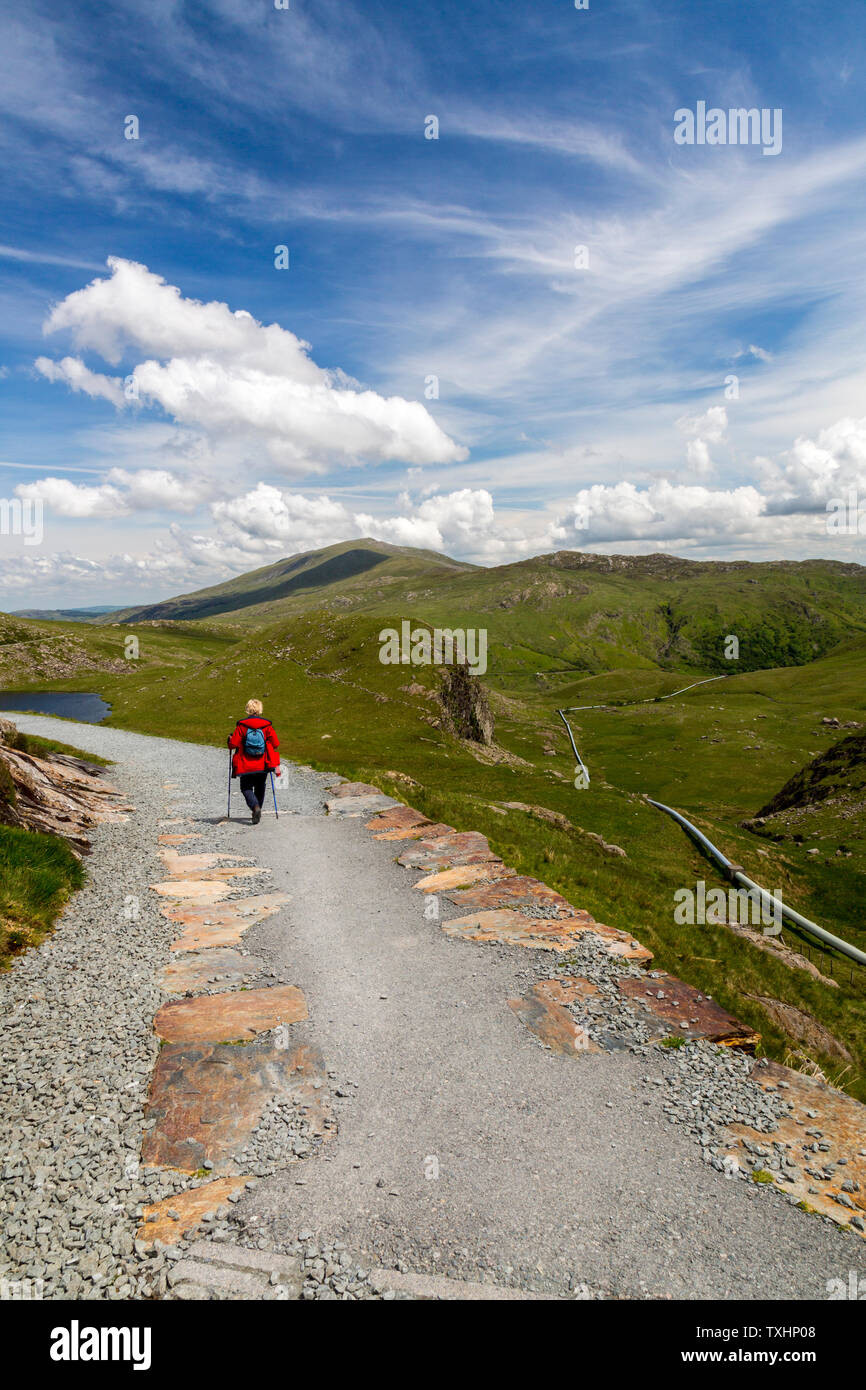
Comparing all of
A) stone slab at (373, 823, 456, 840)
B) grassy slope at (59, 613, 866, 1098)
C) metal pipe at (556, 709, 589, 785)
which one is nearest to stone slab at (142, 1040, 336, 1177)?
grassy slope at (59, 613, 866, 1098)

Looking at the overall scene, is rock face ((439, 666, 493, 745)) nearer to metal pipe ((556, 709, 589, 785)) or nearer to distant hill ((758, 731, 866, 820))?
metal pipe ((556, 709, 589, 785))

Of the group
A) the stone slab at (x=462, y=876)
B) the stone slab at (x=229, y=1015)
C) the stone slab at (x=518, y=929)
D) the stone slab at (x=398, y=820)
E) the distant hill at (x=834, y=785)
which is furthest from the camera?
the distant hill at (x=834, y=785)

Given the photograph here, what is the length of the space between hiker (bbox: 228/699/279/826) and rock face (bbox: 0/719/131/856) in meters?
5.47

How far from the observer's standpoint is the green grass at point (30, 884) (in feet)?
42.7

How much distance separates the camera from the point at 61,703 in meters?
131

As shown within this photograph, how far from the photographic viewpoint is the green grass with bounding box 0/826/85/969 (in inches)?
512

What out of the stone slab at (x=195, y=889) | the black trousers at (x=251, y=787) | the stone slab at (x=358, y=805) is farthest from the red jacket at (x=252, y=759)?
the stone slab at (x=195, y=889)

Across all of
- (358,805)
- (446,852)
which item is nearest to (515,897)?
(446,852)

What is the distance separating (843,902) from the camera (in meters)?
50.2

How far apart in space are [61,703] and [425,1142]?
147 m

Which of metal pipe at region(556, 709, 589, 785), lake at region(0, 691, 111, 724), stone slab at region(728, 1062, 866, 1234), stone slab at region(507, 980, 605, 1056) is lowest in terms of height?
metal pipe at region(556, 709, 589, 785)

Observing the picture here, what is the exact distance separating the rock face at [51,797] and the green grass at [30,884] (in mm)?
1334

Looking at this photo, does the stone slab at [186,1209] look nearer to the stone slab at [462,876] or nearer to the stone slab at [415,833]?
A: the stone slab at [462,876]
